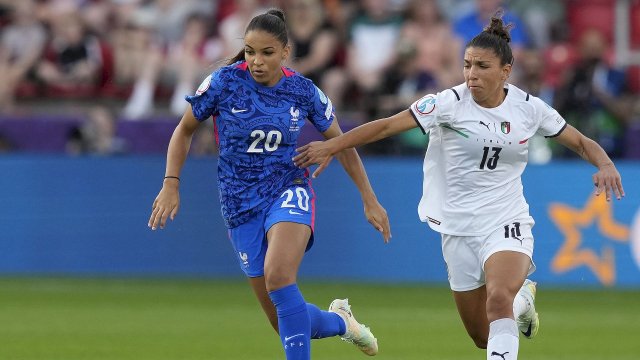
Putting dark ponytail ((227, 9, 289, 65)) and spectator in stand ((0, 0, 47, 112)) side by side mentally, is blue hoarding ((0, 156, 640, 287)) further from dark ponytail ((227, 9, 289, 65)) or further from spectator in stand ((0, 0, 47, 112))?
dark ponytail ((227, 9, 289, 65))

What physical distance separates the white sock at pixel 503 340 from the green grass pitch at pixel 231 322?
2.24 meters

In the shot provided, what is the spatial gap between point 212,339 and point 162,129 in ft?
17.8

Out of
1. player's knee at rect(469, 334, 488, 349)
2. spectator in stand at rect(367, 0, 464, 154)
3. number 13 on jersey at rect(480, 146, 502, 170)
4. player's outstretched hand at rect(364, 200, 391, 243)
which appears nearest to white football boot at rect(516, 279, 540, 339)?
player's knee at rect(469, 334, 488, 349)

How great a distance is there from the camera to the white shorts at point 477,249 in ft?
26.2

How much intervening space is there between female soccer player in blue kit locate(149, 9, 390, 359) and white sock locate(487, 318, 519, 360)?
0.90 m

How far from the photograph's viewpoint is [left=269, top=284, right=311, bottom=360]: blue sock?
786 centimetres

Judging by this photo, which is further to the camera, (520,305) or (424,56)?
(424,56)

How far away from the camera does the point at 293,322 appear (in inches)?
312

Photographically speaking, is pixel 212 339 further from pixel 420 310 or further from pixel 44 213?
pixel 44 213

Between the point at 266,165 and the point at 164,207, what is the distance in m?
0.63

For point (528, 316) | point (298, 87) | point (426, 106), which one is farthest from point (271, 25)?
point (528, 316)

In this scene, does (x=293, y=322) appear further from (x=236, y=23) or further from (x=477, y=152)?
(x=236, y=23)

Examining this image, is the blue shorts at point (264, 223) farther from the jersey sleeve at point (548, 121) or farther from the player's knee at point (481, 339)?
the jersey sleeve at point (548, 121)

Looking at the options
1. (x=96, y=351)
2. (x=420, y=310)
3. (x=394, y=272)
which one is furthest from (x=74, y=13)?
(x=96, y=351)
